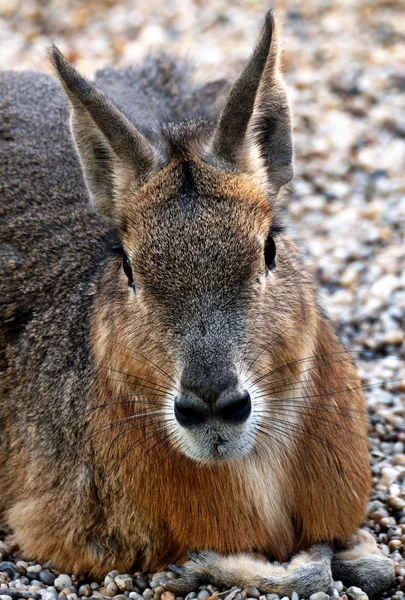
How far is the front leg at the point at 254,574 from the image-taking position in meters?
5.22

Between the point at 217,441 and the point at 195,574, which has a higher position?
the point at 217,441

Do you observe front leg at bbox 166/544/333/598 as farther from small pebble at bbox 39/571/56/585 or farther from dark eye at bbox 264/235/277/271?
dark eye at bbox 264/235/277/271

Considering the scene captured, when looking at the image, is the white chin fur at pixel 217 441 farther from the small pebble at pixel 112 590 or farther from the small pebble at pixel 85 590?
the small pebble at pixel 85 590

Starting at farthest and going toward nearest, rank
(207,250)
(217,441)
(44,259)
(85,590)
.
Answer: (44,259) → (85,590) → (207,250) → (217,441)

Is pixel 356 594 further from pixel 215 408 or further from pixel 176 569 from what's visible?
pixel 215 408

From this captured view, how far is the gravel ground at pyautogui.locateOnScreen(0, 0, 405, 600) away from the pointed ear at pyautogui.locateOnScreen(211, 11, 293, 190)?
1.78 metres

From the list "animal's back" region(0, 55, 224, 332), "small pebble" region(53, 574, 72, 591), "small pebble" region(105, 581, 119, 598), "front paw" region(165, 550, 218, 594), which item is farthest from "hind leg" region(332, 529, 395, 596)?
"animal's back" region(0, 55, 224, 332)

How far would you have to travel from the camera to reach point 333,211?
945cm

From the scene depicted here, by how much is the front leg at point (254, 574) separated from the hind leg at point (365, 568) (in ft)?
0.48

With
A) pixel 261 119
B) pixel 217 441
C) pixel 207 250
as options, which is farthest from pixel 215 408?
pixel 261 119

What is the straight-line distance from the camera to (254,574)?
5250 mm

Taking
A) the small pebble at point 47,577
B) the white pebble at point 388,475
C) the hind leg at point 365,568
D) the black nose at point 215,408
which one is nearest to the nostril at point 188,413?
the black nose at point 215,408

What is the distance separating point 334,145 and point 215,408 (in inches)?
239

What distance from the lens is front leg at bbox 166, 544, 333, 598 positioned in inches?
206
